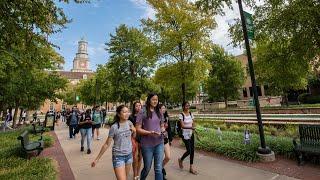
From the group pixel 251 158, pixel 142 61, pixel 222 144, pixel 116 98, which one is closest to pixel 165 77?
pixel 222 144

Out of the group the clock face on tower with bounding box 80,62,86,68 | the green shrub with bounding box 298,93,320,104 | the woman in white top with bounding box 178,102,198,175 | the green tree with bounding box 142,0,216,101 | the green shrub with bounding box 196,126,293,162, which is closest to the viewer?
the woman in white top with bounding box 178,102,198,175

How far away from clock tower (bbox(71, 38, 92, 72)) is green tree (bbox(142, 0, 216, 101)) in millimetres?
148003

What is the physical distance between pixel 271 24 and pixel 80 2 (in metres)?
6.51

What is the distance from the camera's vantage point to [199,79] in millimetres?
18297

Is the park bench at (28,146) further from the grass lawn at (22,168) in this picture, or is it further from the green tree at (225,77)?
the green tree at (225,77)

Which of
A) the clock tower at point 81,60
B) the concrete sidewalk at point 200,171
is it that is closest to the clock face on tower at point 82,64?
the clock tower at point 81,60

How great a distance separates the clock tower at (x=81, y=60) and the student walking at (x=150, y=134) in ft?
524

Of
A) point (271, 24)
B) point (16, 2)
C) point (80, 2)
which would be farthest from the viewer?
point (271, 24)

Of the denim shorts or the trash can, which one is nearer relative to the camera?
the denim shorts

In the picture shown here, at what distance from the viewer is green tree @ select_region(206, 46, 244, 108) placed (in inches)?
1565

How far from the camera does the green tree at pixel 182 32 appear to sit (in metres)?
16.9

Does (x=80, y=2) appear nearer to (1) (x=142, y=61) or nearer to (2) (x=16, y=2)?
(2) (x=16, y=2)

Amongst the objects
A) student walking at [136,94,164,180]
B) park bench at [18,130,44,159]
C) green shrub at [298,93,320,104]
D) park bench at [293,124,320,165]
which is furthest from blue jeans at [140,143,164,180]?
green shrub at [298,93,320,104]

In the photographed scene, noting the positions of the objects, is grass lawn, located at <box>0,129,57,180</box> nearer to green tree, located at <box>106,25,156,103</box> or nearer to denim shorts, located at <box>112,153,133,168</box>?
denim shorts, located at <box>112,153,133,168</box>
